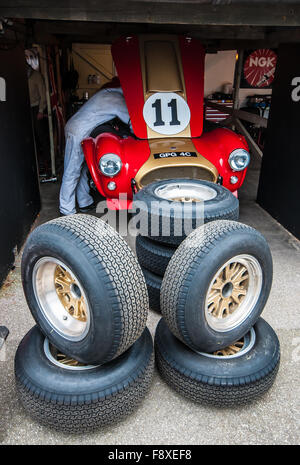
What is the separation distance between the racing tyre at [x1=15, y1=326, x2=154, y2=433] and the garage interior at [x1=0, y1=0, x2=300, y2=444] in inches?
4.5

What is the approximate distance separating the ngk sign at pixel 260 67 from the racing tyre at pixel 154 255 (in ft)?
31.5

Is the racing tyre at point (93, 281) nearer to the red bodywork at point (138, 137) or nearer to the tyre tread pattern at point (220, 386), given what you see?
the tyre tread pattern at point (220, 386)

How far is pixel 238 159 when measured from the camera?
3830mm

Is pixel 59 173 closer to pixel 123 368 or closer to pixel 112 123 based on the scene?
pixel 112 123

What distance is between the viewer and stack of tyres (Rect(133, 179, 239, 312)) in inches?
95.0

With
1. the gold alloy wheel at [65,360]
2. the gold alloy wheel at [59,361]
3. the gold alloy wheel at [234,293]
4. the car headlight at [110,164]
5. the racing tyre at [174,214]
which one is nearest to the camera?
the gold alloy wheel at [59,361]

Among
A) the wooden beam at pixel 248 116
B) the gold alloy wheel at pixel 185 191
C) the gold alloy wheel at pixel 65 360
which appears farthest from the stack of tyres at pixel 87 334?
the wooden beam at pixel 248 116

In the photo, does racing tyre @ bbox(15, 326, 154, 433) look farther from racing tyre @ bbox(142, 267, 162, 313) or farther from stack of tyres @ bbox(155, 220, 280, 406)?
racing tyre @ bbox(142, 267, 162, 313)

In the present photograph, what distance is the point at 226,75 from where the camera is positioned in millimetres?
11008

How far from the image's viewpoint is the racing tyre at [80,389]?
1.68m

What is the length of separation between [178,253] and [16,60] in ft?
9.86

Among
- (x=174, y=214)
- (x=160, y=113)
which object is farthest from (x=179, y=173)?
(x=174, y=214)

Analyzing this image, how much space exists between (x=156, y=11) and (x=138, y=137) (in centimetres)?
150

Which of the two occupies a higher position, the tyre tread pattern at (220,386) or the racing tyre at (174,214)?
the racing tyre at (174,214)
